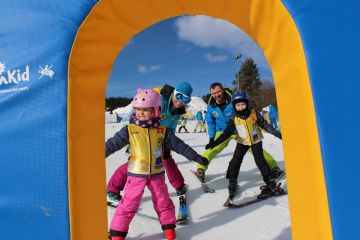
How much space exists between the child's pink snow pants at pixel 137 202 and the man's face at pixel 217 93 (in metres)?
2.85

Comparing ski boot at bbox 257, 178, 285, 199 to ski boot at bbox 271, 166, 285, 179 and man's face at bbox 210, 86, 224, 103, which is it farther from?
man's face at bbox 210, 86, 224, 103

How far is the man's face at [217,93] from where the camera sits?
5.67m

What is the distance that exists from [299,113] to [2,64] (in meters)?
1.93

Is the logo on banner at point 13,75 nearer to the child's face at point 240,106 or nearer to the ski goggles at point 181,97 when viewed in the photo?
the ski goggles at point 181,97

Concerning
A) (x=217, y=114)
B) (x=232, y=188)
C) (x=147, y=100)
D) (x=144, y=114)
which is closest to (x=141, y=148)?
(x=144, y=114)

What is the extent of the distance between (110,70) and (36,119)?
0.70 m

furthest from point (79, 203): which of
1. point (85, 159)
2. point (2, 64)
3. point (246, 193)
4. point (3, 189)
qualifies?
point (246, 193)

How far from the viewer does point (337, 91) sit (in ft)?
5.24

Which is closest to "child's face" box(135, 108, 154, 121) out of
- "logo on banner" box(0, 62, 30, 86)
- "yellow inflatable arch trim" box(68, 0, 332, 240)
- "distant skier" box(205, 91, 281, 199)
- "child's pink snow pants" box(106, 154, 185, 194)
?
"yellow inflatable arch trim" box(68, 0, 332, 240)

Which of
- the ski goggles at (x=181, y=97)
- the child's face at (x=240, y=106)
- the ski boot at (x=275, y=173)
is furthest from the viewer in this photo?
the ski boot at (x=275, y=173)

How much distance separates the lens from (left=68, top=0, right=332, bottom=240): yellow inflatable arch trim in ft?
5.50

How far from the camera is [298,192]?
184cm

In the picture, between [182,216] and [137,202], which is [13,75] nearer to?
[137,202]


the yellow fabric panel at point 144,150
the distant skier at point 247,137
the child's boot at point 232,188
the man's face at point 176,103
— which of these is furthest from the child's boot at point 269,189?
the yellow fabric panel at point 144,150
